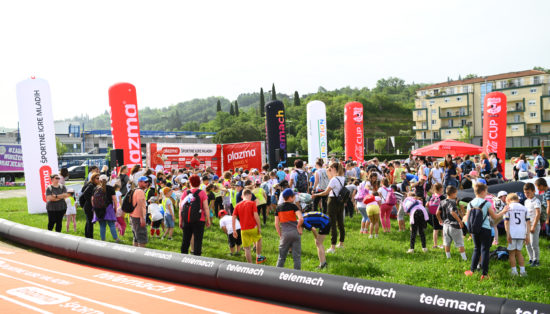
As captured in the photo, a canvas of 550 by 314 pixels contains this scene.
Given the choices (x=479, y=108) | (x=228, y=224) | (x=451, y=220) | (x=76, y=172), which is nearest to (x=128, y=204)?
(x=228, y=224)

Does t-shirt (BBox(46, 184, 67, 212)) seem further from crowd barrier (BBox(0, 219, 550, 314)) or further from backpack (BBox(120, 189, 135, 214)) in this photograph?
backpack (BBox(120, 189, 135, 214))

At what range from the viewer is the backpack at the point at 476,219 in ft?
23.2

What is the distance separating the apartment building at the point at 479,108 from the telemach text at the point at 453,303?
228 feet

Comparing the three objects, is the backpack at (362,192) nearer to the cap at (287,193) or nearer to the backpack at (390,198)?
the backpack at (390,198)

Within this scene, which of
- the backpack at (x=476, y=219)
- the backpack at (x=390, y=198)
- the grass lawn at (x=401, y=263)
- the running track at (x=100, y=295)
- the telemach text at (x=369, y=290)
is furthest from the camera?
the backpack at (x=390, y=198)

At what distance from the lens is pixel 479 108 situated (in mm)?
73312

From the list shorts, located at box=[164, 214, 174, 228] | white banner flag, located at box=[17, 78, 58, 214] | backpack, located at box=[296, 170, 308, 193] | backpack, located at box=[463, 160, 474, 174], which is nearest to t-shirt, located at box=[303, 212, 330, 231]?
shorts, located at box=[164, 214, 174, 228]

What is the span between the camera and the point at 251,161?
25.9 m

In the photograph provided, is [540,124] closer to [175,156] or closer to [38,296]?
[175,156]

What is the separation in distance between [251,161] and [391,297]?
67.9 ft

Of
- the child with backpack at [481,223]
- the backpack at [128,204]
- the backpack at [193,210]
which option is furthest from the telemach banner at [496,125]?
the backpack at [128,204]

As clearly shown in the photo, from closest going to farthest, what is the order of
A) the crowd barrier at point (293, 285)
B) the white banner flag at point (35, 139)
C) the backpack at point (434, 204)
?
the crowd barrier at point (293, 285)
the backpack at point (434, 204)
the white banner flag at point (35, 139)

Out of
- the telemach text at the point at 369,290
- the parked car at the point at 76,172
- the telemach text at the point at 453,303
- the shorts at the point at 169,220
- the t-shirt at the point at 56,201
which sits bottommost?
the parked car at the point at 76,172

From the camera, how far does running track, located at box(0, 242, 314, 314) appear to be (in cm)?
643
